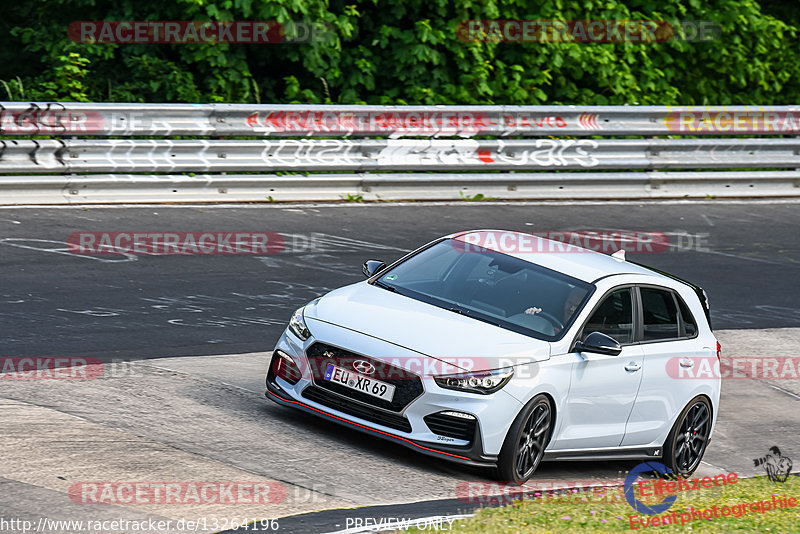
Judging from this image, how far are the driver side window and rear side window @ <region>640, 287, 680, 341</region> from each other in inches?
6.2

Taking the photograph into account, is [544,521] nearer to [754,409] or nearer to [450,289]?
[450,289]

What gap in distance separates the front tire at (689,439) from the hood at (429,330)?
1.70 m

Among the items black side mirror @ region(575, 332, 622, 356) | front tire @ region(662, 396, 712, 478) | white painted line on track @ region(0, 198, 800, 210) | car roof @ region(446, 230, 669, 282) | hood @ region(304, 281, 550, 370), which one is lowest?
front tire @ region(662, 396, 712, 478)

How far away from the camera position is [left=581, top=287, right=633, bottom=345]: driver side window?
8844 mm

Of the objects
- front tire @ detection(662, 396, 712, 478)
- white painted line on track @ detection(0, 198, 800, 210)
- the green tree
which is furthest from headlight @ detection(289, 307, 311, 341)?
the green tree

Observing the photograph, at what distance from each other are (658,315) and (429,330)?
209cm

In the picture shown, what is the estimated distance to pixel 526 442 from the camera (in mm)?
8195

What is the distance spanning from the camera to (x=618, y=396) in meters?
8.83

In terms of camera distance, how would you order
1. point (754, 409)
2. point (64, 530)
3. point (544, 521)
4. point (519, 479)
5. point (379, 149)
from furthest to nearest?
point (379, 149)
point (754, 409)
point (519, 479)
point (544, 521)
point (64, 530)

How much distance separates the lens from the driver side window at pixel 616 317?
348 inches

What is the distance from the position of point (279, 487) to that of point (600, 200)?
1307 centimetres

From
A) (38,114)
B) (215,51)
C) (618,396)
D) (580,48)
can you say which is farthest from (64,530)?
(580,48)

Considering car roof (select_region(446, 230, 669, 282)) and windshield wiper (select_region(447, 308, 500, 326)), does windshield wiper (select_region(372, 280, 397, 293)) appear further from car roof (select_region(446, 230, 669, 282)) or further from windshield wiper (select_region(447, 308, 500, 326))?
car roof (select_region(446, 230, 669, 282))

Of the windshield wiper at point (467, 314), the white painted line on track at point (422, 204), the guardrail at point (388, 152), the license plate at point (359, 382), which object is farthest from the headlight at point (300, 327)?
the guardrail at point (388, 152)
